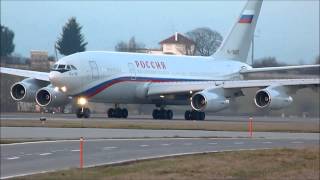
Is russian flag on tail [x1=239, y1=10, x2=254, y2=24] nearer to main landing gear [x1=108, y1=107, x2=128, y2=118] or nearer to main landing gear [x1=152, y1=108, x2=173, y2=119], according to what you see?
main landing gear [x1=152, y1=108, x2=173, y2=119]

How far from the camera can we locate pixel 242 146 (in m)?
32.6

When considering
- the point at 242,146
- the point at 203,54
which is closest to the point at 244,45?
the point at 203,54

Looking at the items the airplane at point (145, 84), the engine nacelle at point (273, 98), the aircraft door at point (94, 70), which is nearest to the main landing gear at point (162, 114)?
the airplane at point (145, 84)

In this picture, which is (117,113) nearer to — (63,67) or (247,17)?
(63,67)

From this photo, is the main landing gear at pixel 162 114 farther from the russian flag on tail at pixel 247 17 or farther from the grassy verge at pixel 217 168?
the grassy verge at pixel 217 168

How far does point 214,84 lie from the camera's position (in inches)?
2224

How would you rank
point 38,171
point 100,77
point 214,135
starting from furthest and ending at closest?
point 100,77 → point 214,135 → point 38,171

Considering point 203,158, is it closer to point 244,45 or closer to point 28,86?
point 28,86

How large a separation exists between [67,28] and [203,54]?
52.0m

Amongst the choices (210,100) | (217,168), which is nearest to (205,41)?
(210,100)

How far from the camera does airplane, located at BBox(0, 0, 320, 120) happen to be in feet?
176

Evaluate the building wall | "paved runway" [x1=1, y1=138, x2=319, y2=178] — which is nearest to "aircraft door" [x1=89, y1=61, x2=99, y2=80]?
the building wall

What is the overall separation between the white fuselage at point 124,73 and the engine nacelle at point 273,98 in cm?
784

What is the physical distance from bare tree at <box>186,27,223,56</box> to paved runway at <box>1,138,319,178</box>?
90.9 feet
